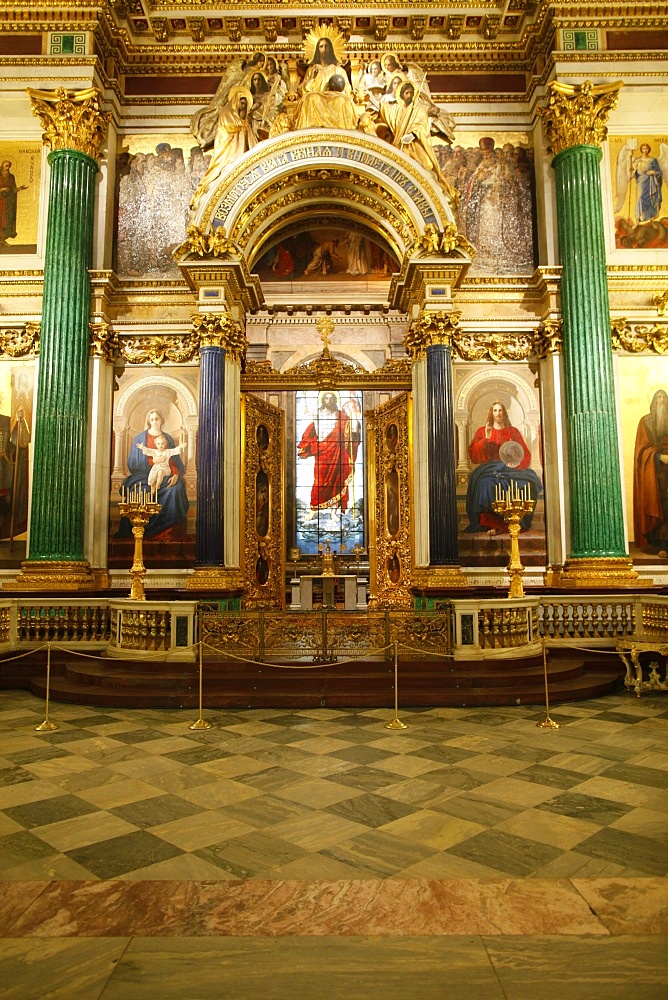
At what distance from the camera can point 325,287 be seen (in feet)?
61.0

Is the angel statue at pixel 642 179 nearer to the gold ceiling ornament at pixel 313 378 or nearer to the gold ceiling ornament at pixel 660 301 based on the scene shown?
the gold ceiling ornament at pixel 660 301

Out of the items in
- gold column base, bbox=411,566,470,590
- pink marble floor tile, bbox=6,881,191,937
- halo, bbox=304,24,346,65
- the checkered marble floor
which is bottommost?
the checkered marble floor

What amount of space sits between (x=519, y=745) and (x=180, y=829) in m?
2.90

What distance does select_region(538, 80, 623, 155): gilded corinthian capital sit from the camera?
37.1 ft

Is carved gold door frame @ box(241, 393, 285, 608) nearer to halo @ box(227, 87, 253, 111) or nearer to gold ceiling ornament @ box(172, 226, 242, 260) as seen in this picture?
gold ceiling ornament @ box(172, 226, 242, 260)

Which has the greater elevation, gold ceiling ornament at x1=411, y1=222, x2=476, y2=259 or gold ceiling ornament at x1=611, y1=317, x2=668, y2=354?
gold ceiling ornament at x1=411, y1=222, x2=476, y2=259

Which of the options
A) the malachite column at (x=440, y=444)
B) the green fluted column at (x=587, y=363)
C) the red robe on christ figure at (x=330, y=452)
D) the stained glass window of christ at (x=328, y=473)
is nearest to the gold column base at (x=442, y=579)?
the malachite column at (x=440, y=444)

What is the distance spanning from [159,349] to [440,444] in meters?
5.36

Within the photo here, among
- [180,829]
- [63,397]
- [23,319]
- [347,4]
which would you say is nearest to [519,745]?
[180,829]

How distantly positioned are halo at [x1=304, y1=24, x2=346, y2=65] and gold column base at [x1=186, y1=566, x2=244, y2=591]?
30.8 ft

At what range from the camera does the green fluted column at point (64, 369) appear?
10789mm

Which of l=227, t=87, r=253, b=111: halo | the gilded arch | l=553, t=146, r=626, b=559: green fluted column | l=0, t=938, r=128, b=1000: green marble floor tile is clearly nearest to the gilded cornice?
l=553, t=146, r=626, b=559: green fluted column

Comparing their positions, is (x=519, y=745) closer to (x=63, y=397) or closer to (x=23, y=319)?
(x=63, y=397)

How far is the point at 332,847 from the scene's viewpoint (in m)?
3.41
